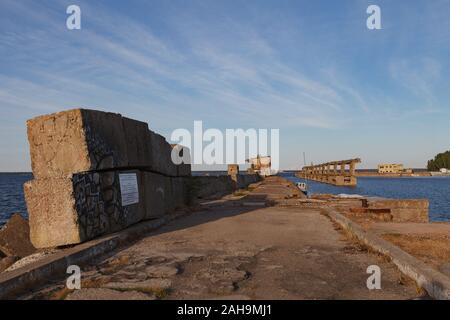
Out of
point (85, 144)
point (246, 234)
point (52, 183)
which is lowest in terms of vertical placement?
point (246, 234)

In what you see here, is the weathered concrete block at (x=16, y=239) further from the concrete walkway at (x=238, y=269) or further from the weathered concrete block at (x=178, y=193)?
the weathered concrete block at (x=178, y=193)

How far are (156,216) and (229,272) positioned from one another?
515cm

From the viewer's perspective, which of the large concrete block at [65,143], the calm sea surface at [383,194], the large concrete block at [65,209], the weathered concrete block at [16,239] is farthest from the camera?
the calm sea surface at [383,194]

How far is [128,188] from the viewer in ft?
26.7

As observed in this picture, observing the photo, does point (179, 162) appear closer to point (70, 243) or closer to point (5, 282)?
point (70, 243)

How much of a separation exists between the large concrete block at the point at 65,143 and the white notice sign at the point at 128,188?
3.04 ft

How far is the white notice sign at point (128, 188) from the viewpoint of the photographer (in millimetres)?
7898

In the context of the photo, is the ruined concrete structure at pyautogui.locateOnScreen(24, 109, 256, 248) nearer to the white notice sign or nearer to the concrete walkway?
the white notice sign

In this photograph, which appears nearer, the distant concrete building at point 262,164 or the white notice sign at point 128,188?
the white notice sign at point 128,188

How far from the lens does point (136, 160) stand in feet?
28.5

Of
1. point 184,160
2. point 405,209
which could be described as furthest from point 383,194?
point 184,160

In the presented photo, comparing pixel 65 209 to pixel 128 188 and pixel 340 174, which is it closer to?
pixel 128 188

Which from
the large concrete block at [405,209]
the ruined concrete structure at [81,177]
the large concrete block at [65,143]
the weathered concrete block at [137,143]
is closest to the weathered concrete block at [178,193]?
the weathered concrete block at [137,143]
